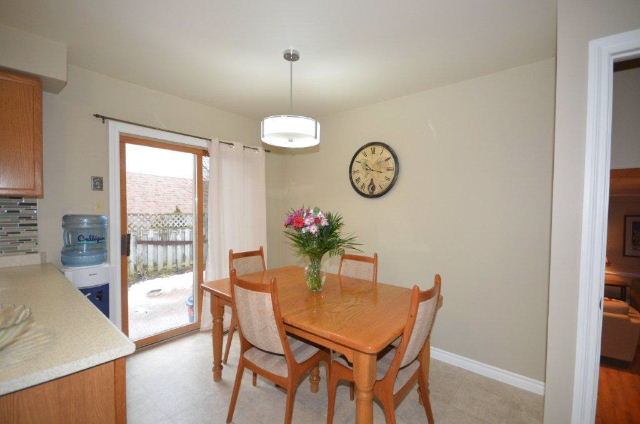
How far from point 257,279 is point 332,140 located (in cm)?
191

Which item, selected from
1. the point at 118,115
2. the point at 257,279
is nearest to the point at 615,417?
the point at 257,279

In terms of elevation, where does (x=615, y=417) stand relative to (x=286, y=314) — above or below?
below

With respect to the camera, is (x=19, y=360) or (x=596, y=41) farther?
(x=596, y=41)

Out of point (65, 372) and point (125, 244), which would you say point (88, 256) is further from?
point (65, 372)

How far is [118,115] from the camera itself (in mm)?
2516

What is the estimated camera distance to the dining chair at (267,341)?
147 cm

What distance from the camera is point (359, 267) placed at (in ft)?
8.21

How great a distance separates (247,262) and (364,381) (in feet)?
5.24

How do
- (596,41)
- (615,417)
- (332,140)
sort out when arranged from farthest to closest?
(332,140), (615,417), (596,41)

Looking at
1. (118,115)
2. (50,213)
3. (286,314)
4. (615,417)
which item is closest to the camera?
(286,314)

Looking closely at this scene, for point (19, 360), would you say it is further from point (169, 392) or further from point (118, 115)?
point (118, 115)

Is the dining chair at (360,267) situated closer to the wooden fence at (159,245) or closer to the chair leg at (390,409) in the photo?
the chair leg at (390,409)

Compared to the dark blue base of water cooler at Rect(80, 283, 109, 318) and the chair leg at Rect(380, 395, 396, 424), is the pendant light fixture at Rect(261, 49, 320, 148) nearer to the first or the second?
the chair leg at Rect(380, 395, 396, 424)

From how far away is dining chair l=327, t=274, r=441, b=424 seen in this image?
4.34 feet
